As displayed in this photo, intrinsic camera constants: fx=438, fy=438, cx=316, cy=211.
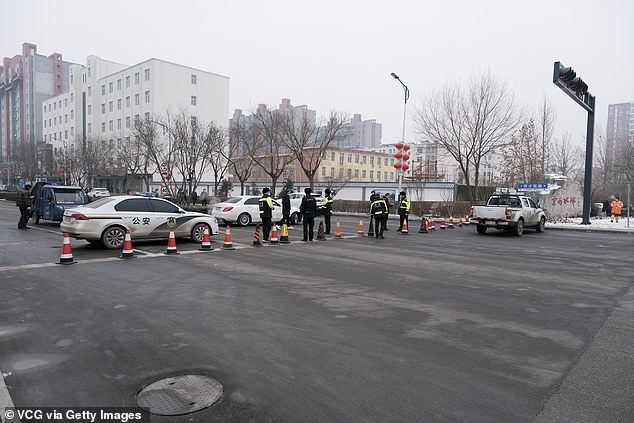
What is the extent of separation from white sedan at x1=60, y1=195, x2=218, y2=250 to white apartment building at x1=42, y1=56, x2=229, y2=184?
151ft

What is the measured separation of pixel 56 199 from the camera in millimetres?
19234

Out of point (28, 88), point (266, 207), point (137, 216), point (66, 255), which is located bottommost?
point (66, 255)

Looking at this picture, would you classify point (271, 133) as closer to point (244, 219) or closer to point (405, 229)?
point (244, 219)

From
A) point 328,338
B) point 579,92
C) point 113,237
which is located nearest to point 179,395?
point 328,338

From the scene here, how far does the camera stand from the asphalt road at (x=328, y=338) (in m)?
3.74

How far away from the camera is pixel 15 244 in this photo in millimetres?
13453

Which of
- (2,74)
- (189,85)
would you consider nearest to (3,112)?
(2,74)

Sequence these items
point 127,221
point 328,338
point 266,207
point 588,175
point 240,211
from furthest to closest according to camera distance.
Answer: point 588,175
point 240,211
point 266,207
point 127,221
point 328,338

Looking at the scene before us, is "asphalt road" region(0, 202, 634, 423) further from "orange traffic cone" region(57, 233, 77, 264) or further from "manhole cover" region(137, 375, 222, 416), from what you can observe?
"orange traffic cone" region(57, 233, 77, 264)

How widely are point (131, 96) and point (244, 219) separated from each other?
55.3 metres

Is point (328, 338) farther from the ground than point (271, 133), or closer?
closer

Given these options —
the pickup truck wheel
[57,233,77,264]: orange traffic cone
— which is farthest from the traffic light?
[57,233,77,264]: orange traffic cone

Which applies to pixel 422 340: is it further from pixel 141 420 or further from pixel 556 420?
pixel 141 420

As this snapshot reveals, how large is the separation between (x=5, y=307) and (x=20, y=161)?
246 feet
